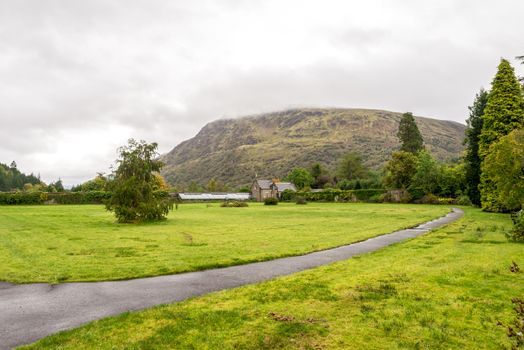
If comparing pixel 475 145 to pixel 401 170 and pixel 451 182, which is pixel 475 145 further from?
pixel 401 170

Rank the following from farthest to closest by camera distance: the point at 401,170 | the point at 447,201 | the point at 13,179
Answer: the point at 13,179 → the point at 401,170 → the point at 447,201

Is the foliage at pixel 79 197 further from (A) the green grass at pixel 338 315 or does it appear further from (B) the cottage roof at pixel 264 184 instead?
(A) the green grass at pixel 338 315

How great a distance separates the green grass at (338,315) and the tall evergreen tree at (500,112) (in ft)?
109

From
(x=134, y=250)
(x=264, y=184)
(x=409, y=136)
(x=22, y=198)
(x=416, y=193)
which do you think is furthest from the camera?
(x=264, y=184)

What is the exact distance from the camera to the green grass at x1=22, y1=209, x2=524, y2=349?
262 inches

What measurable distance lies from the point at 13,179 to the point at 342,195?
160 meters

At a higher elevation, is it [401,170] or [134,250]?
[401,170]

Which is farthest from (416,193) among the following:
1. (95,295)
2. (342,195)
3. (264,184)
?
(95,295)

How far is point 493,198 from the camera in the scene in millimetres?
40156

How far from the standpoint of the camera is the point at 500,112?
40750 mm

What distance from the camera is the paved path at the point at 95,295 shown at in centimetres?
776

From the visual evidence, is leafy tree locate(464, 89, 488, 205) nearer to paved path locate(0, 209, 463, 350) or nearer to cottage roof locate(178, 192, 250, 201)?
paved path locate(0, 209, 463, 350)

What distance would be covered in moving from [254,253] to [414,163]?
7088 centimetres

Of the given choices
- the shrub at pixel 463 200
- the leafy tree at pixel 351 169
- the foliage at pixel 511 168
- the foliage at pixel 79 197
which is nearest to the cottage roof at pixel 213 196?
the foliage at pixel 79 197
